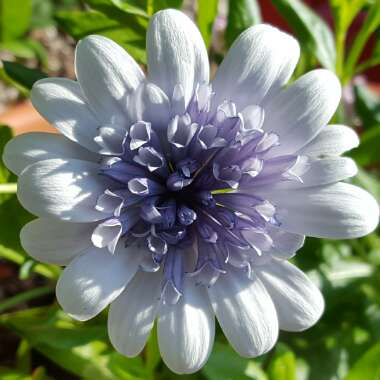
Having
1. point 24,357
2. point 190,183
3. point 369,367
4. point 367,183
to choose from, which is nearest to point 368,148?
point 367,183

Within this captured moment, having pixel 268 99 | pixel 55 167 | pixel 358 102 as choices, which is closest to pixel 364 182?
pixel 358 102

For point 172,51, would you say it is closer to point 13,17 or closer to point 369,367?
point 369,367

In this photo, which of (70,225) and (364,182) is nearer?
(70,225)

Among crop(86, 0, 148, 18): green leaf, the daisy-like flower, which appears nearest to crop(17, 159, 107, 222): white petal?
the daisy-like flower

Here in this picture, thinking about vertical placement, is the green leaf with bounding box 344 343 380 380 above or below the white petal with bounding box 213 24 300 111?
below

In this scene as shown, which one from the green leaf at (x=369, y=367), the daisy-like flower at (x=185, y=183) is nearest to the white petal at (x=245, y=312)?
the daisy-like flower at (x=185, y=183)

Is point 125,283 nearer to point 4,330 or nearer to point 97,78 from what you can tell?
point 97,78

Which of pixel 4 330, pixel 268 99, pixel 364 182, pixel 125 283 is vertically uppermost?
pixel 268 99

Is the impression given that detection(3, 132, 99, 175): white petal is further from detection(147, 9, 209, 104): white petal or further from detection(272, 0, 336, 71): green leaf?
detection(272, 0, 336, 71): green leaf
